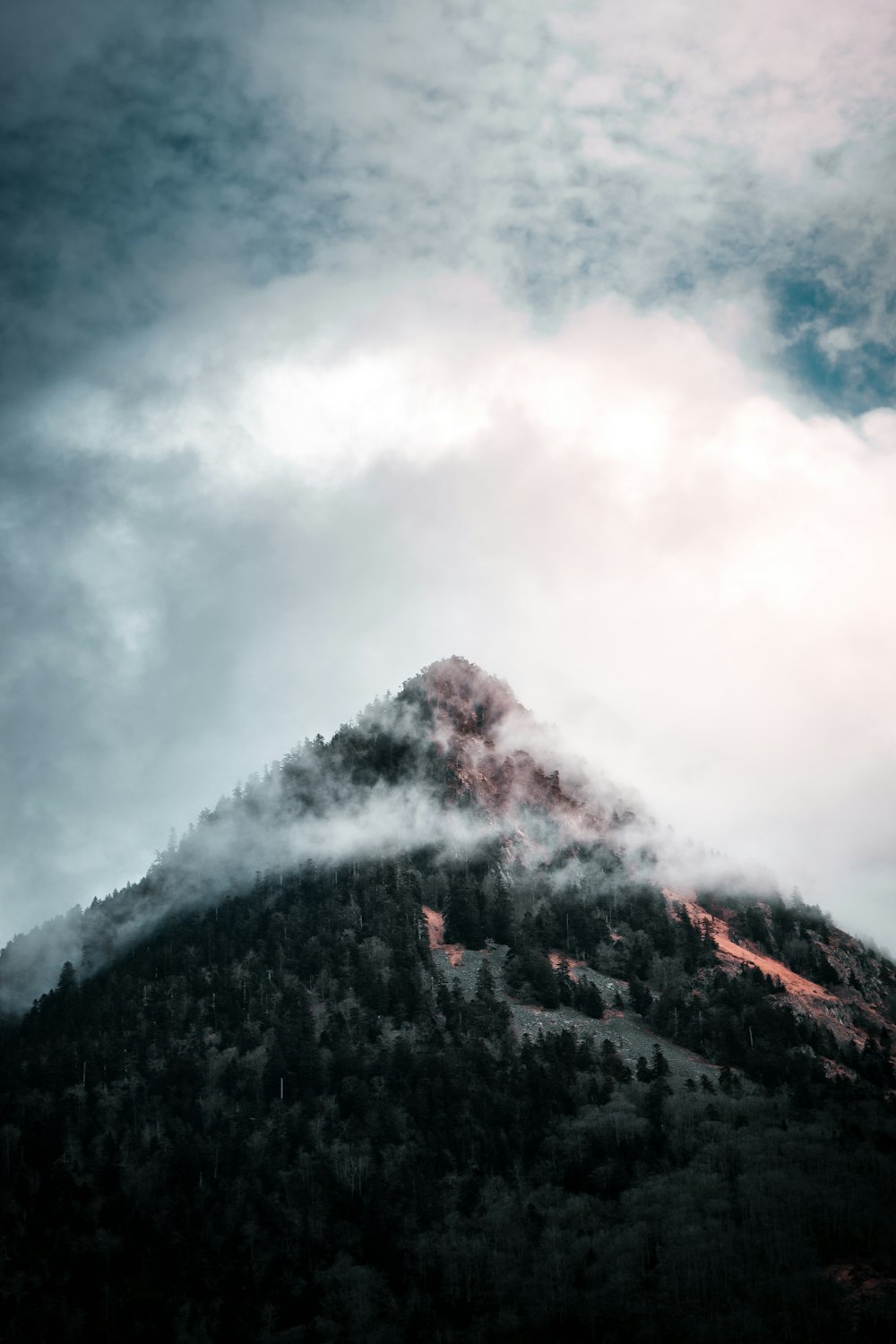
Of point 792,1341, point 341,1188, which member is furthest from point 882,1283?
point 341,1188

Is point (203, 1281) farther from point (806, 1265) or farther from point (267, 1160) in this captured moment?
point (806, 1265)

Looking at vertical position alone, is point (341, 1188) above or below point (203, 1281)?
above

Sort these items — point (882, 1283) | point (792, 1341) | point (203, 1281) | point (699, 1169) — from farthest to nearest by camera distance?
1. point (699, 1169)
2. point (203, 1281)
3. point (882, 1283)
4. point (792, 1341)

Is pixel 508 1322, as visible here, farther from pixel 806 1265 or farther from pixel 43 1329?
pixel 43 1329

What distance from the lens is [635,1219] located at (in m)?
177

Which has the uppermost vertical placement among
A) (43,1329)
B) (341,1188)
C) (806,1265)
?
(341,1188)

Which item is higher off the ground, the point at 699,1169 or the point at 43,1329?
the point at 699,1169

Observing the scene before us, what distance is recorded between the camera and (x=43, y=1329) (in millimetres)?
160375

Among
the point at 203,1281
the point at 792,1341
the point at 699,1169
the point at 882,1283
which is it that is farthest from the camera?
the point at 699,1169

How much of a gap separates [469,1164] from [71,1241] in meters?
75.0

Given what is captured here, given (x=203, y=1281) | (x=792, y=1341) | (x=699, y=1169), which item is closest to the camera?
(x=792, y=1341)

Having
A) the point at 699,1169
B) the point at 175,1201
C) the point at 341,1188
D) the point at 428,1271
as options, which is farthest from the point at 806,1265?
the point at 175,1201

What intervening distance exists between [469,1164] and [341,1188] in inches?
1020

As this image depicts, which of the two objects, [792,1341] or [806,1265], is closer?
[792,1341]
